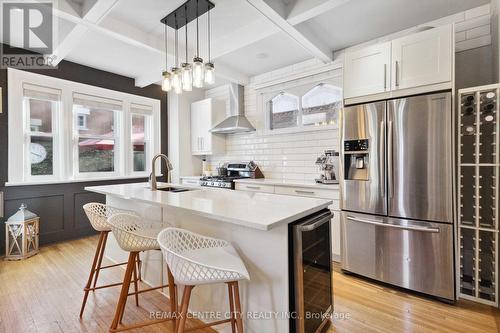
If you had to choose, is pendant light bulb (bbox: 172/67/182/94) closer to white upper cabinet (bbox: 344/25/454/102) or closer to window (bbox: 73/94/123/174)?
white upper cabinet (bbox: 344/25/454/102)

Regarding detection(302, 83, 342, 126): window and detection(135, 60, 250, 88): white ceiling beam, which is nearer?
detection(302, 83, 342, 126): window

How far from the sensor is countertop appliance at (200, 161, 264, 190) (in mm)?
4023

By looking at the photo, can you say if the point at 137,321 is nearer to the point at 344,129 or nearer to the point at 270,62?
the point at 344,129

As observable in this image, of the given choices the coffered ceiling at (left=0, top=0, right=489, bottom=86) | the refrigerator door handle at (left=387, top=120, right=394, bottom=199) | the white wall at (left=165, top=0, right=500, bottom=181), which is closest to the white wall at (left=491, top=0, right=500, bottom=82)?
the white wall at (left=165, top=0, right=500, bottom=181)

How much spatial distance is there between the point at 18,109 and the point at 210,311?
12.1 ft

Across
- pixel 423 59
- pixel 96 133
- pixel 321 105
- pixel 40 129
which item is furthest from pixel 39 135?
pixel 423 59

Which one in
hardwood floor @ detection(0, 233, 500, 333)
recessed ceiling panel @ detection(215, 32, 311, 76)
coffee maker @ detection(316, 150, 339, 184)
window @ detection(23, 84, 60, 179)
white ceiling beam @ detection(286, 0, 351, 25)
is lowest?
hardwood floor @ detection(0, 233, 500, 333)

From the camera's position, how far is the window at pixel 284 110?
4014 mm

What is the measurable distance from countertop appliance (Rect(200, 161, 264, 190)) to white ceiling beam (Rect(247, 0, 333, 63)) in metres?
1.98

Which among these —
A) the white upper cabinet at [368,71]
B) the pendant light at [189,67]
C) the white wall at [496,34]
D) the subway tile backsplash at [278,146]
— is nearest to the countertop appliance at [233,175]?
the subway tile backsplash at [278,146]

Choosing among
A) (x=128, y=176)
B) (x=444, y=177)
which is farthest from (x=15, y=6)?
(x=444, y=177)

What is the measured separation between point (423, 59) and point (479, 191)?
1230 mm

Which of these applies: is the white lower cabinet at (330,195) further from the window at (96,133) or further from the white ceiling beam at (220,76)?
the window at (96,133)

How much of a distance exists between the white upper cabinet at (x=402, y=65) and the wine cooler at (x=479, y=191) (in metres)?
0.29
